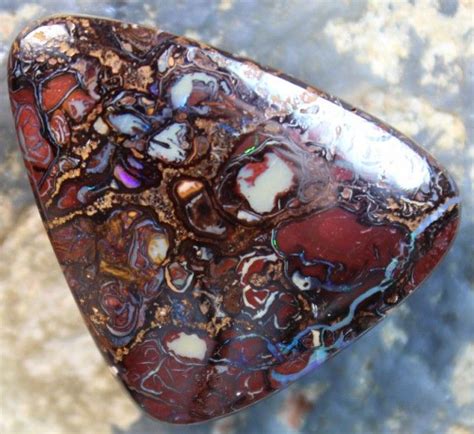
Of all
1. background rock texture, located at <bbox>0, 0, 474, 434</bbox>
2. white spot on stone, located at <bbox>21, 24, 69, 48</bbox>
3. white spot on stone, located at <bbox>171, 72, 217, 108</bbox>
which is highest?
white spot on stone, located at <bbox>21, 24, 69, 48</bbox>

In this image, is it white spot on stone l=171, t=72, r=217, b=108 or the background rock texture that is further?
the background rock texture

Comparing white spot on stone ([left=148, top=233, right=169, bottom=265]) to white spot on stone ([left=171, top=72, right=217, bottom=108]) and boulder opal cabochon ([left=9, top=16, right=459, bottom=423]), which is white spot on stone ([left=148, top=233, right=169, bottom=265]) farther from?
white spot on stone ([left=171, top=72, right=217, bottom=108])

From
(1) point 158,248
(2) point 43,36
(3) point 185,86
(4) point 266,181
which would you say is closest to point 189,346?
(1) point 158,248

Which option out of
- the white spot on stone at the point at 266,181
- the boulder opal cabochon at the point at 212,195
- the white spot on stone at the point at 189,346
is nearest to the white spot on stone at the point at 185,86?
the boulder opal cabochon at the point at 212,195

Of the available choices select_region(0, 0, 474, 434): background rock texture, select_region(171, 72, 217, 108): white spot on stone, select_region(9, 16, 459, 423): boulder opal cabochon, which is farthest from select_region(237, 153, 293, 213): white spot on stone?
select_region(0, 0, 474, 434): background rock texture

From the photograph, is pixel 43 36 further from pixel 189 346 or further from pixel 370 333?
pixel 370 333

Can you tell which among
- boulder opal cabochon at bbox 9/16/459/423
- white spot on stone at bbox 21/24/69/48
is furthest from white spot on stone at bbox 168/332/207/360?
white spot on stone at bbox 21/24/69/48

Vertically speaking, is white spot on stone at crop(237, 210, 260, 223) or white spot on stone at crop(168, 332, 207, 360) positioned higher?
white spot on stone at crop(237, 210, 260, 223)

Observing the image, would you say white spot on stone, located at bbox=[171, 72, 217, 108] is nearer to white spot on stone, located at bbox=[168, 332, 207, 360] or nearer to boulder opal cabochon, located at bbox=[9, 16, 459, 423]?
boulder opal cabochon, located at bbox=[9, 16, 459, 423]
